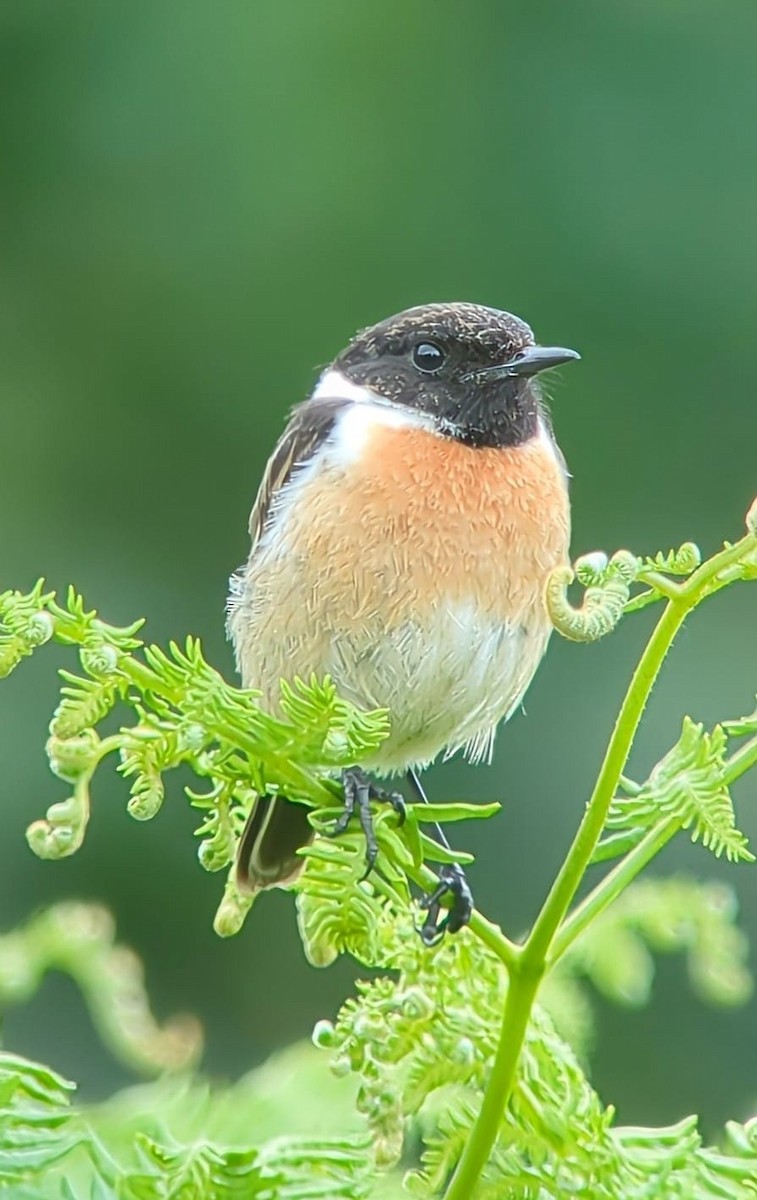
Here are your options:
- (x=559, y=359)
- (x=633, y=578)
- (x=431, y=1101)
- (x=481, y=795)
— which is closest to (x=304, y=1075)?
(x=431, y=1101)

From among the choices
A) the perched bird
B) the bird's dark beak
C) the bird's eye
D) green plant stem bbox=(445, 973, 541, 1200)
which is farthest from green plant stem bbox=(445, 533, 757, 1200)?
the bird's eye

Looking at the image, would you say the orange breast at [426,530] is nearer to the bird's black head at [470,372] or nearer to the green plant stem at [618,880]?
the bird's black head at [470,372]

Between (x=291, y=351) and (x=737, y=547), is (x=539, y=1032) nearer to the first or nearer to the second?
(x=737, y=547)

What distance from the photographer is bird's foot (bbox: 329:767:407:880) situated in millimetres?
1481

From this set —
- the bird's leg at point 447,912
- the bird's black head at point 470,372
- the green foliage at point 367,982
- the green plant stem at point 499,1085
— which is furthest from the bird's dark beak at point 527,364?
the green plant stem at point 499,1085

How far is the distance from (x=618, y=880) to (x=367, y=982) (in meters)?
0.19

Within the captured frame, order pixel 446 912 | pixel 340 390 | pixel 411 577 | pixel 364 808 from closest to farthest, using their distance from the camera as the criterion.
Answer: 1. pixel 364 808
2. pixel 446 912
3. pixel 411 577
4. pixel 340 390

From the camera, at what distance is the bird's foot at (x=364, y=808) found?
1481 millimetres

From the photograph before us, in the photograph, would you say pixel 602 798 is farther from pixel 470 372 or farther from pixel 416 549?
pixel 470 372

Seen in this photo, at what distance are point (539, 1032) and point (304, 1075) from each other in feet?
0.66

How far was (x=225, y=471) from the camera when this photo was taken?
15.9 ft

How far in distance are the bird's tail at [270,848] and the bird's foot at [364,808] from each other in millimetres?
648

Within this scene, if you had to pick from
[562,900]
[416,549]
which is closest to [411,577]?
[416,549]

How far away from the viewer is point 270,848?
9.14 feet
